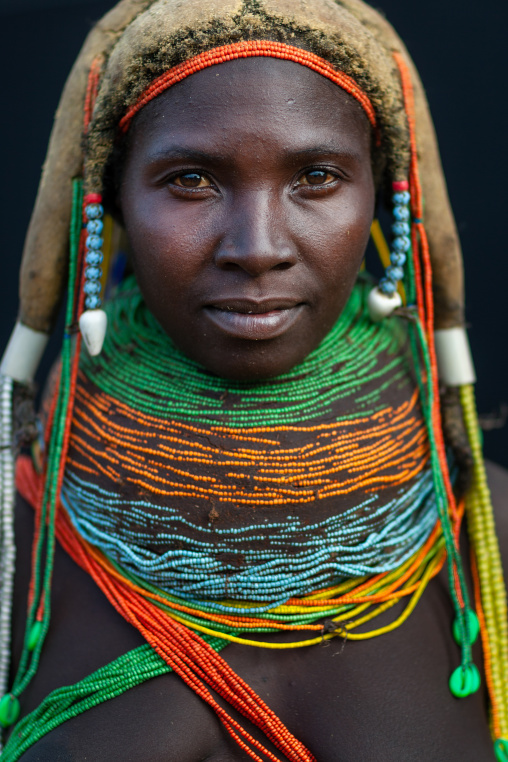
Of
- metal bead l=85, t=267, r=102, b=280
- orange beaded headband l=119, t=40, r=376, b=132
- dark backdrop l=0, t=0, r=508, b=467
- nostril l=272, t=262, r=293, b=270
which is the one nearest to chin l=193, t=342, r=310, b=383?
nostril l=272, t=262, r=293, b=270

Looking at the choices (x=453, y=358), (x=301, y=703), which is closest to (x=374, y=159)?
(x=453, y=358)

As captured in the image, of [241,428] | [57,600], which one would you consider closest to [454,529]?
[241,428]

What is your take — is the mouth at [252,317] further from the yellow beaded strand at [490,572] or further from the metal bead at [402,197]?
the yellow beaded strand at [490,572]

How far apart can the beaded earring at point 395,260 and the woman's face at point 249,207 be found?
0.34ft

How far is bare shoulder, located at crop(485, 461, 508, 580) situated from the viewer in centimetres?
166

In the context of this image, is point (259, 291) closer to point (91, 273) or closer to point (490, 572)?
point (91, 273)

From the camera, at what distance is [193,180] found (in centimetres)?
131

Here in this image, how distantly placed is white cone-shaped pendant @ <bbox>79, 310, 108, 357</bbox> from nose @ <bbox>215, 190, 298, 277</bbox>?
0.29 meters

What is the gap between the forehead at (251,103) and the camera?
1259 millimetres

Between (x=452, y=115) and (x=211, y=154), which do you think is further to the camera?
(x=452, y=115)

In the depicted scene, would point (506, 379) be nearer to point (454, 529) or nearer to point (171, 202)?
point (454, 529)

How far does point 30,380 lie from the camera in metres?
1.62

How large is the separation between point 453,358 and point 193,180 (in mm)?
660

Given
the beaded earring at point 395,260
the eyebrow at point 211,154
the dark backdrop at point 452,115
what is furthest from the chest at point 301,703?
the dark backdrop at point 452,115
